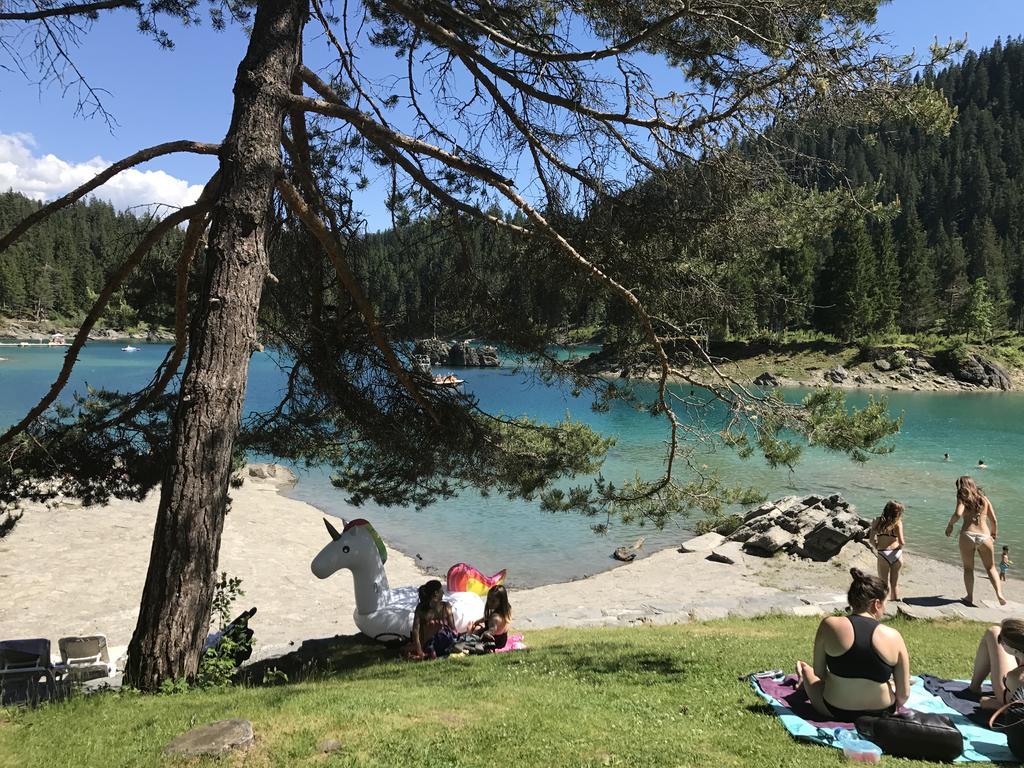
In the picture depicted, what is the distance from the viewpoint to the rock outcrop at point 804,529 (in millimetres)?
16156

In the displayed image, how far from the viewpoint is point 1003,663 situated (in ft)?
16.4

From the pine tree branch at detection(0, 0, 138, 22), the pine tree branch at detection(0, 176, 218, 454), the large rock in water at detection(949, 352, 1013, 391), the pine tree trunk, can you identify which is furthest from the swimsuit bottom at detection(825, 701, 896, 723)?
the large rock in water at detection(949, 352, 1013, 391)

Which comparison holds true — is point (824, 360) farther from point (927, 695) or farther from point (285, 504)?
point (927, 695)

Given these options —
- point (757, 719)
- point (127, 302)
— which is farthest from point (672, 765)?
point (127, 302)

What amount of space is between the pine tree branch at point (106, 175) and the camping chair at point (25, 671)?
3.69 meters

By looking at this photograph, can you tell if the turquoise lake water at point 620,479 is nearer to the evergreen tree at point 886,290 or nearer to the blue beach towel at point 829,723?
the blue beach towel at point 829,723

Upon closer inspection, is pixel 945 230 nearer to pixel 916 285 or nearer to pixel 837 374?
pixel 916 285

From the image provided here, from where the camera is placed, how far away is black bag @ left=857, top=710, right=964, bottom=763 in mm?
4219

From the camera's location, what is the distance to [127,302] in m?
7.49

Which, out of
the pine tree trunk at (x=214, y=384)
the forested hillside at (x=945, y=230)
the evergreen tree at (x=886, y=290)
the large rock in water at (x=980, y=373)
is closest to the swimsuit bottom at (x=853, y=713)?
the forested hillside at (x=945, y=230)

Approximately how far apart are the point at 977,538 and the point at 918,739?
21.8 feet

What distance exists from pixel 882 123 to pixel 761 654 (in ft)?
16.1

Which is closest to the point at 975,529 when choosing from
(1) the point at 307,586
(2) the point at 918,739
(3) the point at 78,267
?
(2) the point at 918,739

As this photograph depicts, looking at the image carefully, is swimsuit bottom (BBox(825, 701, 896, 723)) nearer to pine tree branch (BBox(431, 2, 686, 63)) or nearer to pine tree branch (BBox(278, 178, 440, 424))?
pine tree branch (BBox(278, 178, 440, 424))
